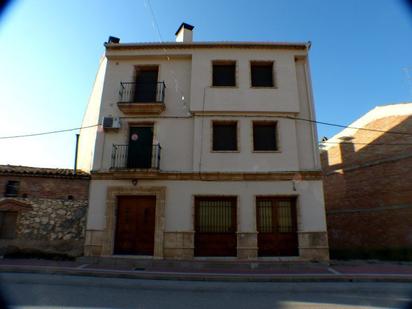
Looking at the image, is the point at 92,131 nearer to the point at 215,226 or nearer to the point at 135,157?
the point at 135,157

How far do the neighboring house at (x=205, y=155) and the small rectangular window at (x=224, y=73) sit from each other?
0.04 m

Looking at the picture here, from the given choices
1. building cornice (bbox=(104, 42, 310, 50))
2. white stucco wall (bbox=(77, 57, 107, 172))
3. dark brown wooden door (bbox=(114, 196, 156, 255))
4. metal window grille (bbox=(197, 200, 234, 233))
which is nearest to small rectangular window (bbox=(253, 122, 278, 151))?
metal window grille (bbox=(197, 200, 234, 233))

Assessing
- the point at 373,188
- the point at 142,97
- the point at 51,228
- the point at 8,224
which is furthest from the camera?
the point at 373,188

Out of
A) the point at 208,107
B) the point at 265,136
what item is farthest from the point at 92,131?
the point at 265,136

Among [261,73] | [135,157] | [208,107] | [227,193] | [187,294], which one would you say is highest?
[261,73]

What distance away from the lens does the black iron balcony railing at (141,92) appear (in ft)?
40.3

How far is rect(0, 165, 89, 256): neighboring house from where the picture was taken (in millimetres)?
10430

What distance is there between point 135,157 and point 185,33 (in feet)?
22.3

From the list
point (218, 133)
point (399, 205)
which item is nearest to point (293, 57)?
point (218, 133)

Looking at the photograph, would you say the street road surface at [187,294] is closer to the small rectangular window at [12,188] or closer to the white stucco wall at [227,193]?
the white stucco wall at [227,193]

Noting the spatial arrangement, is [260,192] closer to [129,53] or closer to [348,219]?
[348,219]

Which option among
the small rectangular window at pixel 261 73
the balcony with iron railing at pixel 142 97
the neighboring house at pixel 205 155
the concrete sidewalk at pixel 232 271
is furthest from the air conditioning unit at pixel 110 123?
the small rectangular window at pixel 261 73

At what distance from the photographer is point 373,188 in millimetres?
13820

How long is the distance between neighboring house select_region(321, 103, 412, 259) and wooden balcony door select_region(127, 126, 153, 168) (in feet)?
29.6
